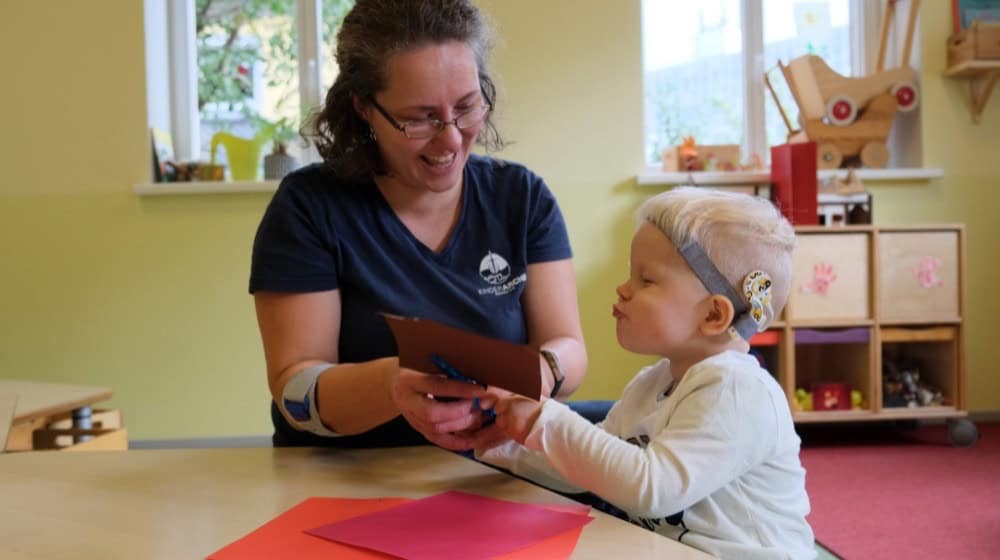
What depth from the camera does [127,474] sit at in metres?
1.08

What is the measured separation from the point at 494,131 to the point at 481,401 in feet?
2.20

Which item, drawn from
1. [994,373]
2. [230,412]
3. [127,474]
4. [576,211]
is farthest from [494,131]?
[994,373]

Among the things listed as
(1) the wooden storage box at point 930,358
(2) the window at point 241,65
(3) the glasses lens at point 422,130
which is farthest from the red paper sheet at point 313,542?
(2) the window at point 241,65

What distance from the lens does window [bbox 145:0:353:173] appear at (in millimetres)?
3730

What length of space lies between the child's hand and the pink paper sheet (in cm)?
8

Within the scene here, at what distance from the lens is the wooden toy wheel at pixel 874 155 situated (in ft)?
11.7

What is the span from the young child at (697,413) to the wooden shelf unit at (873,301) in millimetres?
2244

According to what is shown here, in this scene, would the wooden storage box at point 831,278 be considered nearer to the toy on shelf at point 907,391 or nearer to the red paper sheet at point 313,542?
the toy on shelf at point 907,391

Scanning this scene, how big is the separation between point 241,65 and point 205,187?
25.1 inches

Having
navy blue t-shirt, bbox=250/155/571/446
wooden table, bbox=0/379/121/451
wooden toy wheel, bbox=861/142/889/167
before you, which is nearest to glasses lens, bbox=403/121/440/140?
navy blue t-shirt, bbox=250/155/571/446

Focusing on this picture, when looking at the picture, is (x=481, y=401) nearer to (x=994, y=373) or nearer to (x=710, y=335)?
(x=710, y=335)

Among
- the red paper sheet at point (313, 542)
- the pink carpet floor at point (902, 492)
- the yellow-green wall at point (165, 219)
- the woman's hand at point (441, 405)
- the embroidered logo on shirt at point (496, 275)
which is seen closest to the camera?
the red paper sheet at point (313, 542)

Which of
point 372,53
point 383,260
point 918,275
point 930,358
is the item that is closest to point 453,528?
point 383,260

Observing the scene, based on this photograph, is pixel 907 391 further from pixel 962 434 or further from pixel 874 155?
pixel 874 155
